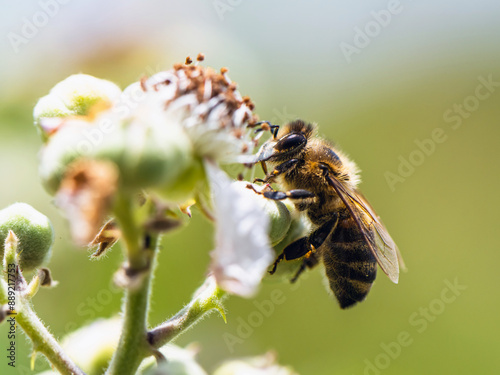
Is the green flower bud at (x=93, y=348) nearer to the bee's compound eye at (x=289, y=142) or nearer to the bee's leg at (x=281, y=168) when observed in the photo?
the bee's leg at (x=281, y=168)

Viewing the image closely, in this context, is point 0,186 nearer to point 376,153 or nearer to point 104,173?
point 104,173

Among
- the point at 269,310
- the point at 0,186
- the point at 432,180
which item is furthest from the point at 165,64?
the point at 432,180

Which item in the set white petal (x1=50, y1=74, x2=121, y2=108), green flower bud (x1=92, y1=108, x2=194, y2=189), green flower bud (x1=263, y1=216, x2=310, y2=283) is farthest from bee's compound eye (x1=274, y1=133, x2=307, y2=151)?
green flower bud (x1=92, y1=108, x2=194, y2=189)

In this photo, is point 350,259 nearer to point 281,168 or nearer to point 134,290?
point 281,168

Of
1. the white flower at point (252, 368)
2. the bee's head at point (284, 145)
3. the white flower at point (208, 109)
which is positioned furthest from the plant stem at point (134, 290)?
the bee's head at point (284, 145)

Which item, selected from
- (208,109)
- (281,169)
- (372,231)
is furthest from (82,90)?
(372,231)
